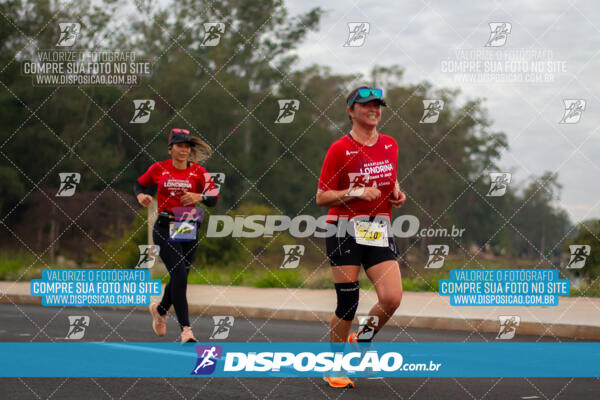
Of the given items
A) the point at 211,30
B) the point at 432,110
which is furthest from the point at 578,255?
the point at 211,30

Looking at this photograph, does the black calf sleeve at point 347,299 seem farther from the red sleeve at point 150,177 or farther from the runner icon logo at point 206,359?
the red sleeve at point 150,177

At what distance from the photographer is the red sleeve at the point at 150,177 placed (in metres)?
9.12

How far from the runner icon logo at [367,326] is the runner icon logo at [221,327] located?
3.81 meters

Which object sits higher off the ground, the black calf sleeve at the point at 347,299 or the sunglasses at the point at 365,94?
the sunglasses at the point at 365,94

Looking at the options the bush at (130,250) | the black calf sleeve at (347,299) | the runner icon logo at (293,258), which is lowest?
the bush at (130,250)

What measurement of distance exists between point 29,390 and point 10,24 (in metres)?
36.3

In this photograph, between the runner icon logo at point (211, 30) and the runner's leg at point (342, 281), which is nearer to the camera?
the runner's leg at point (342, 281)

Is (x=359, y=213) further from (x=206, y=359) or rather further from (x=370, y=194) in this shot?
(x=206, y=359)

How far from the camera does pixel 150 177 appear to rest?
9.18 m

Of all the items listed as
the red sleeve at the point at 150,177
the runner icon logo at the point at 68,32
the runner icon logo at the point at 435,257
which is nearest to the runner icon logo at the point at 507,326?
the runner icon logo at the point at 435,257

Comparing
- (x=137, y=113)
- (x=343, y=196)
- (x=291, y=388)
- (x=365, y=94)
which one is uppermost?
(x=365, y=94)

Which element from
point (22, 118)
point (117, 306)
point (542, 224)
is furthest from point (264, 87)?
point (117, 306)

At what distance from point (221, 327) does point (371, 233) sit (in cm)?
539

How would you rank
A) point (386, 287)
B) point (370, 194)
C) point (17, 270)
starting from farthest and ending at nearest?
point (17, 270) → point (386, 287) → point (370, 194)
